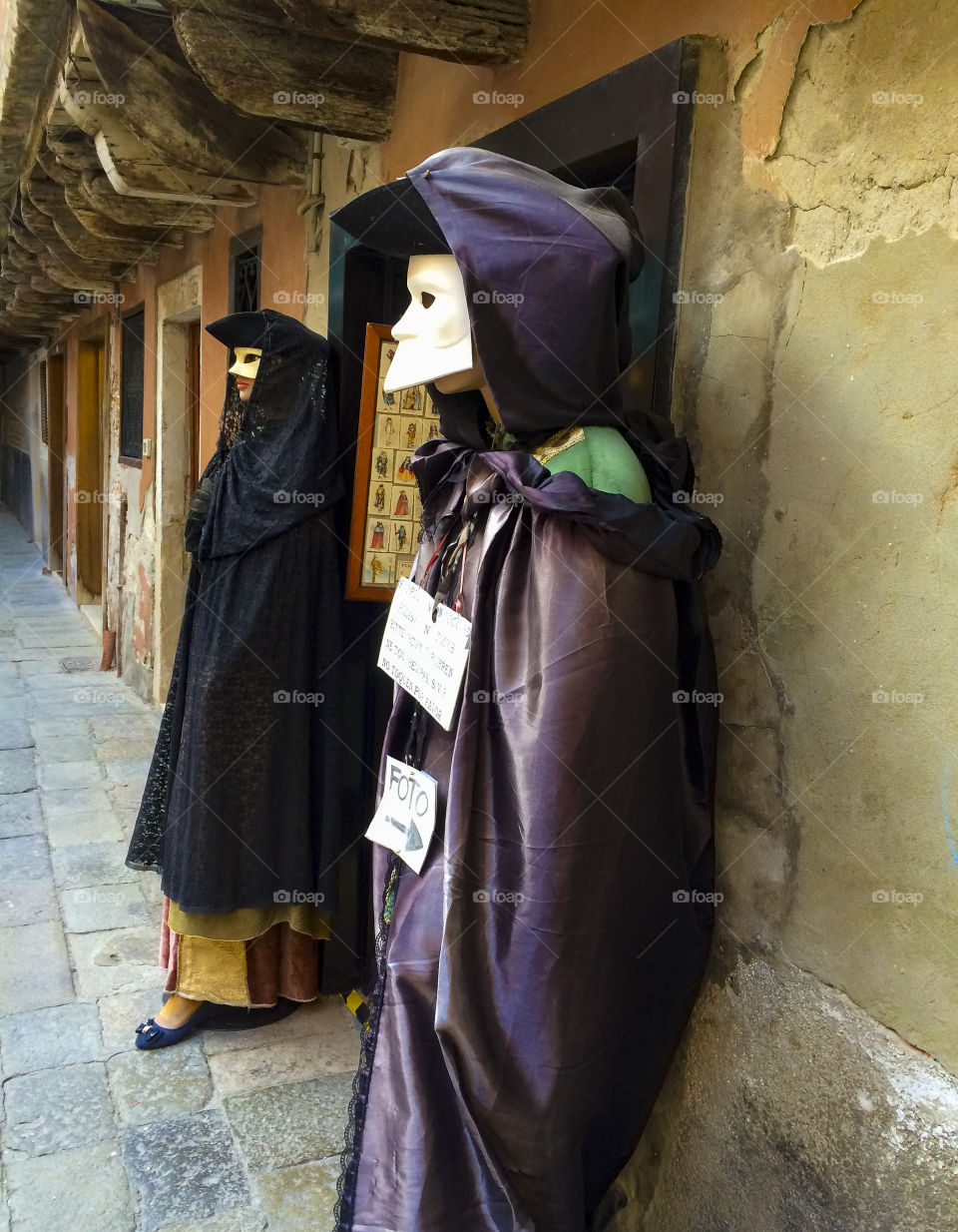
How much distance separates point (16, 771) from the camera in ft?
17.7

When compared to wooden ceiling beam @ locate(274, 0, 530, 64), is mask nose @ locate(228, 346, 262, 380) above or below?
below

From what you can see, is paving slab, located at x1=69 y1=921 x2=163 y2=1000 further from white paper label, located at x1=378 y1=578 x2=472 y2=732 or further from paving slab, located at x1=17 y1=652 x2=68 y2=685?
paving slab, located at x1=17 y1=652 x2=68 y2=685

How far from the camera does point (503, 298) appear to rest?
1.56 metres

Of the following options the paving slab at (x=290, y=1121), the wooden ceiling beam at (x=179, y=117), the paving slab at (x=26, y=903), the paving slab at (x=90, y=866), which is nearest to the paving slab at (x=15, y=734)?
the paving slab at (x=90, y=866)

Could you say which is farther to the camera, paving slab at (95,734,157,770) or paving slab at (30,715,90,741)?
paving slab at (30,715,90,741)

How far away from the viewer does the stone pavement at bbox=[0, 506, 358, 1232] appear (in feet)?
7.72

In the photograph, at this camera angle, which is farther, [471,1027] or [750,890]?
[750,890]

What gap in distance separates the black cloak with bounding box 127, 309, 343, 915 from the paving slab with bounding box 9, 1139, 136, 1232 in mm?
625

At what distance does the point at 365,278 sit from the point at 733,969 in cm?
213

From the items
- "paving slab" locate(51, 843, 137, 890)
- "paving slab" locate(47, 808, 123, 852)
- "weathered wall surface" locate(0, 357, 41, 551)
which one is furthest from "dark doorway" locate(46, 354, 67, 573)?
"paving slab" locate(51, 843, 137, 890)

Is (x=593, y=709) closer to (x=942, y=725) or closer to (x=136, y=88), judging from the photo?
(x=942, y=725)

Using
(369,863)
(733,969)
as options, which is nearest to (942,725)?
(733,969)

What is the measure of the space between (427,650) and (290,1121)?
62.3 inches

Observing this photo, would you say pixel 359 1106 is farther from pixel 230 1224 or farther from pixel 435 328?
pixel 435 328
